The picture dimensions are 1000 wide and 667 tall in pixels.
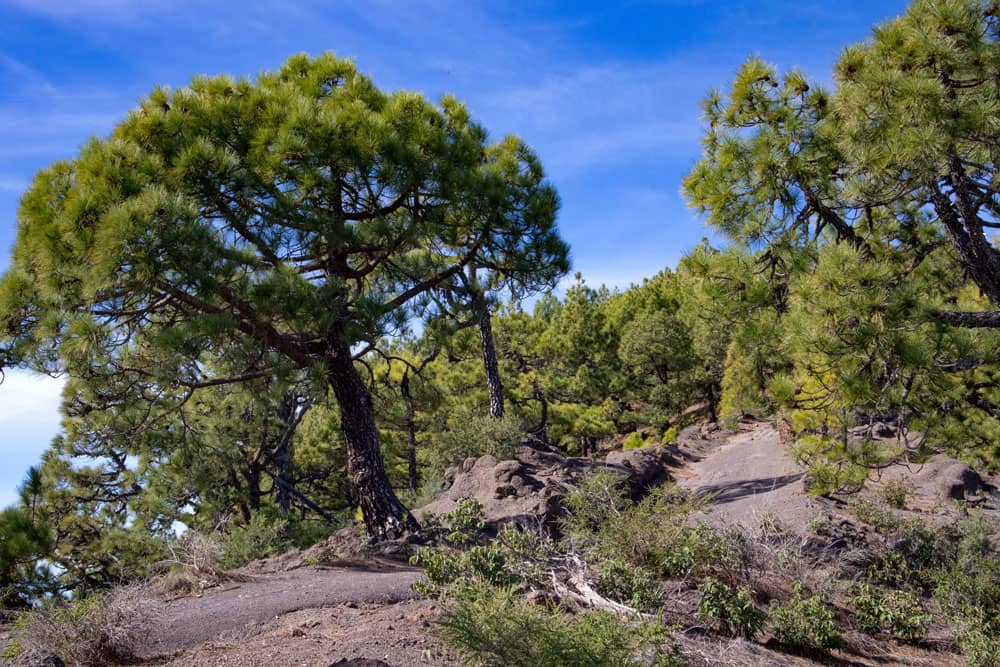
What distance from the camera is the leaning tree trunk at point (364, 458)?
8555mm

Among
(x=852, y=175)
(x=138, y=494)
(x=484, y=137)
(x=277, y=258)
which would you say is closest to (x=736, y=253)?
(x=852, y=175)

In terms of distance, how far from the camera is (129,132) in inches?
284

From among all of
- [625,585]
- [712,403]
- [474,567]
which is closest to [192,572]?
[474,567]

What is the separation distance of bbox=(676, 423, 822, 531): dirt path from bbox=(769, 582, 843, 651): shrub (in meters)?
1.19

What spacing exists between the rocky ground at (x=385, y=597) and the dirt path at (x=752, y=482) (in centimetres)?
5

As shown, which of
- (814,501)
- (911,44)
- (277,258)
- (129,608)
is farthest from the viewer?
(814,501)

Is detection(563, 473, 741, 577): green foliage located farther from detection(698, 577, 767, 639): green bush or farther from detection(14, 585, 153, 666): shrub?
detection(14, 585, 153, 666): shrub

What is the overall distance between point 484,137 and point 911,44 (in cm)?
499

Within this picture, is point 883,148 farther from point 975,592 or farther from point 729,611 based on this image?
point 975,592

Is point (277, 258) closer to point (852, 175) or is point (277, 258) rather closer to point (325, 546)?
point (325, 546)

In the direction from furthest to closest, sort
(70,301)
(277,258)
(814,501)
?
(814,501), (277,258), (70,301)

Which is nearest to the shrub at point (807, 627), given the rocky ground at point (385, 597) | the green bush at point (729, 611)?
the rocky ground at point (385, 597)

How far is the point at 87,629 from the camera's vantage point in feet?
13.7

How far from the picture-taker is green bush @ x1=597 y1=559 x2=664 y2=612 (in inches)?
185
